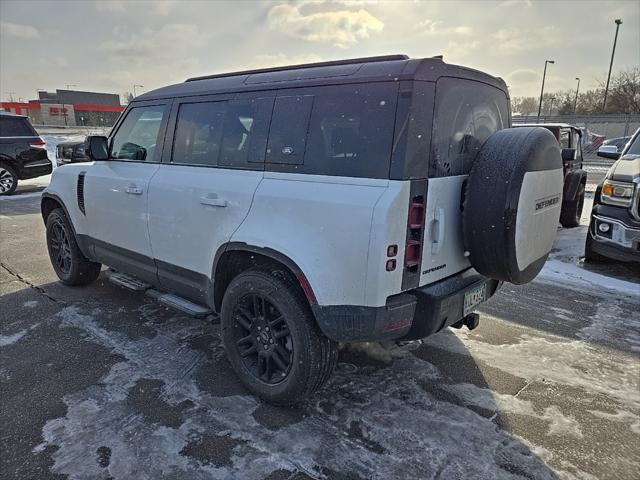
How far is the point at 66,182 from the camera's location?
4504 mm

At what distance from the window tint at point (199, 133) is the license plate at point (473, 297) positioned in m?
1.91

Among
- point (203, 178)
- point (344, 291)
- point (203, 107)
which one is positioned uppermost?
point (203, 107)

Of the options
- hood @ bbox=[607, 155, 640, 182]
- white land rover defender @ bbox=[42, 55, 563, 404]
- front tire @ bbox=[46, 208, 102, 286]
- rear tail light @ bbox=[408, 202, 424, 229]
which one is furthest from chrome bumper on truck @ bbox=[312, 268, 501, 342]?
hood @ bbox=[607, 155, 640, 182]

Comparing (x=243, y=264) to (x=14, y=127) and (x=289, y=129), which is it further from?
(x=14, y=127)

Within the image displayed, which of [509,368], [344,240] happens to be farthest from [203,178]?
[509,368]

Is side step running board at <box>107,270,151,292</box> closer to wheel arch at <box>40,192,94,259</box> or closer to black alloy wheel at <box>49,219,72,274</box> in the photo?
wheel arch at <box>40,192,94,259</box>

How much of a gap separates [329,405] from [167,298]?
5.09ft

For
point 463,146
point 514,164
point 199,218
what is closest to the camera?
point 514,164

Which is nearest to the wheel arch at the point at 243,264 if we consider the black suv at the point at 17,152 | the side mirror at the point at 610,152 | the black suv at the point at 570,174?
the side mirror at the point at 610,152

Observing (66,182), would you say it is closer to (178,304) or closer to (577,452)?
(178,304)

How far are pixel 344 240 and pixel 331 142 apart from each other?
1.90 ft

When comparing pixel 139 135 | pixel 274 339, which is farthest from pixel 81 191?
pixel 274 339

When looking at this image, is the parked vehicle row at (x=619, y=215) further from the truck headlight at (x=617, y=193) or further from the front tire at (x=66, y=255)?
the front tire at (x=66, y=255)

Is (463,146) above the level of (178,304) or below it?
above
